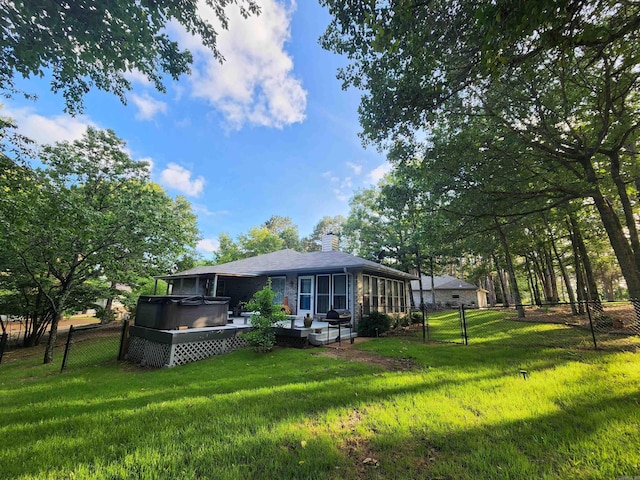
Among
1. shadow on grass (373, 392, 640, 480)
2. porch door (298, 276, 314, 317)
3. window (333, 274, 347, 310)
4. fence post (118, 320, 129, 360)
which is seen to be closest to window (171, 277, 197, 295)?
porch door (298, 276, 314, 317)

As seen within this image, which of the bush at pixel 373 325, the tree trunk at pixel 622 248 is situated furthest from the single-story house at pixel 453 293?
the tree trunk at pixel 622 248

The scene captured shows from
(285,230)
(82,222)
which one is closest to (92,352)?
(82,222)

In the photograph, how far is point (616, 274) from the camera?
40000 mm

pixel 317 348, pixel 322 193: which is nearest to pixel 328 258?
pixel 317 348

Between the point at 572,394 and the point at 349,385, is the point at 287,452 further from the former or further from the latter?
the point at 572,394

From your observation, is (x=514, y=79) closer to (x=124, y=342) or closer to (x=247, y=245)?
(x=124, y=342)

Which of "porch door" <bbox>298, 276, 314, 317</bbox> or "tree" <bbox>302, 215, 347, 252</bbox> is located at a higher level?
"tree" <bbox>302, 215, 347, 252</bbox>

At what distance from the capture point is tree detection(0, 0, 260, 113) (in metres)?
4.45

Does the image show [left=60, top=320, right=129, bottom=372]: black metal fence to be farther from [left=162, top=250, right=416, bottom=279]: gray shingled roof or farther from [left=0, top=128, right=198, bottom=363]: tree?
[left=162, top=250, right=416, bottom=279]: gray shingled roof

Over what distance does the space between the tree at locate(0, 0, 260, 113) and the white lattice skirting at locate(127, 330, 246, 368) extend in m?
6.27

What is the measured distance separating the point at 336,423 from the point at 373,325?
8.17m

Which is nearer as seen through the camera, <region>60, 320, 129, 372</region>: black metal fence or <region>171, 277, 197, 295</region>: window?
<region>60, 320, 129, 372</region>: black metal fence

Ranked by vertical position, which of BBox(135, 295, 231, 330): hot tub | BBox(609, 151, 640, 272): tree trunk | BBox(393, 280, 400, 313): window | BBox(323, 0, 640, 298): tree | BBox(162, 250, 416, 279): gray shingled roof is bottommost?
BBox(135, 295, 231, 330): hot tub

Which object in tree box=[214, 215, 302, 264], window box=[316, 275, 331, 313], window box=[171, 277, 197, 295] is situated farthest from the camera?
tree box=[214, 215, 302, 264]
